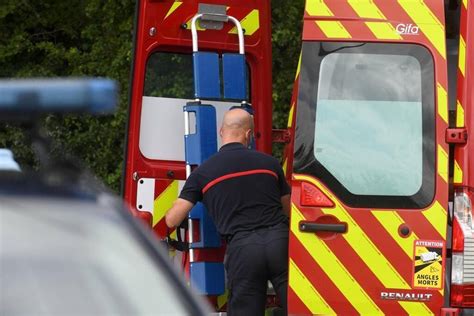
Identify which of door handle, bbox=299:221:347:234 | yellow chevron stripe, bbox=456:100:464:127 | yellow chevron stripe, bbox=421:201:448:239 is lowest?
door handle, bbox=299:221:347:234

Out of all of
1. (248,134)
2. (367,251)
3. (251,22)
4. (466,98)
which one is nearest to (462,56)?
(466,98)

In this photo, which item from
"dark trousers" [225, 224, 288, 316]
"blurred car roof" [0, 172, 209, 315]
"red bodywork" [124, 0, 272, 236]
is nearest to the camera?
"blurred car roof" [0, 172, 209, 315]

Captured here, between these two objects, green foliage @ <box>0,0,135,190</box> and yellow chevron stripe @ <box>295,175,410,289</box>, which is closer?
yellow chevron stripe @ <box>295,175,410,289</box>

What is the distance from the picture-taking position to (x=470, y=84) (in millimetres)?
5711

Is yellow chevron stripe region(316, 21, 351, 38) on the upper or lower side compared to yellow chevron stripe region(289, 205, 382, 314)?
upper

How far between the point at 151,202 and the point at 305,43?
52.1 inches

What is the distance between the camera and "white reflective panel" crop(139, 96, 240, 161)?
6656 millimetres

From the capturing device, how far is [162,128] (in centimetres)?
670

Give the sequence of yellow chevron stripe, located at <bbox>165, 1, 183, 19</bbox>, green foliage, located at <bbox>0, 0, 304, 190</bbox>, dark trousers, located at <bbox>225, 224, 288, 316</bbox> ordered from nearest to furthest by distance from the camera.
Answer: dark trousers, located at <bbox>225, 224, 288, 316</bbox>
yellow chevron stripe, located at <bbox>165, 1, 183, 19</bbox>
green foliage, located at <bbox>0, 0, 304, 190</bbox>

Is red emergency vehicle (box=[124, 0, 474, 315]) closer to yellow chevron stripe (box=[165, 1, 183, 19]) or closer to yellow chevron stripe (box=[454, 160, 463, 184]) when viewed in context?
yellow chevron stripe (box=[454, 160, 463, 184])

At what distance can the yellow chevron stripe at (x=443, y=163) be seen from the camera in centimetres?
575

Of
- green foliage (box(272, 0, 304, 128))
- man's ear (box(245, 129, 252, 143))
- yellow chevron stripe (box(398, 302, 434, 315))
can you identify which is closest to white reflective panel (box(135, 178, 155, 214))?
man's ear (box(245, 129, 252, 143))

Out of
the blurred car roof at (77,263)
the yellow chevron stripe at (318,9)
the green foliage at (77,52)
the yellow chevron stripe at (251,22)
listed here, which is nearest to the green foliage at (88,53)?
the green foliage at (77,52)

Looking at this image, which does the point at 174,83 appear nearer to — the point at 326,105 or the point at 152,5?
the point at 152,5
